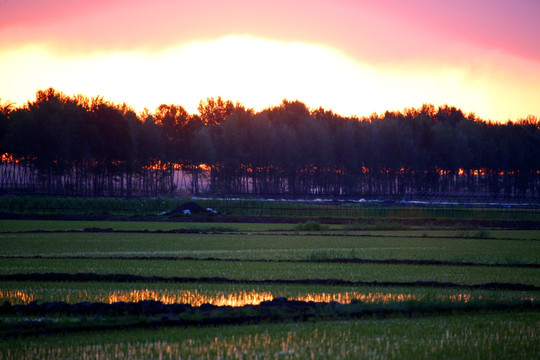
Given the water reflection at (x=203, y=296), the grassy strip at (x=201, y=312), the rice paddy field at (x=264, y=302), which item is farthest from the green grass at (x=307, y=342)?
the water reflection at (x=203, y=296)

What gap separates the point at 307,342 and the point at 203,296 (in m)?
6.44

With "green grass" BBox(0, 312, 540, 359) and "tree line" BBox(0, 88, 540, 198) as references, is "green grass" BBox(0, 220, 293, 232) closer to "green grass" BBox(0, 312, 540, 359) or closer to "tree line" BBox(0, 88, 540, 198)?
"tree line" BBox(0, 88, 540, 198)

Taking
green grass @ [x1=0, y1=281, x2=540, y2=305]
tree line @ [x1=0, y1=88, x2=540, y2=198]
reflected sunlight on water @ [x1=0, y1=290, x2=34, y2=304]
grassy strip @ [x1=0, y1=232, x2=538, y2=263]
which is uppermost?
tree line @ [x1=0, y1=88, x2=540, y2=198]

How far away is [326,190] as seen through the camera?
129250 mm

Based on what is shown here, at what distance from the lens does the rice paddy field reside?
1129 centimetres

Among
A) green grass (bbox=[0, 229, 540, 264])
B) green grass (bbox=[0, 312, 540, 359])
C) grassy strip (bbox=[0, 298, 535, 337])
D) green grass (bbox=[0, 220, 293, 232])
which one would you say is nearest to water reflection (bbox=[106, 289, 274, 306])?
grassy strip (bbox=[0, 298, 535, 337])

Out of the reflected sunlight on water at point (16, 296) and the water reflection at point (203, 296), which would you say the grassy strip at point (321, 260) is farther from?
the reflected sunlight on water at point (16, 296)

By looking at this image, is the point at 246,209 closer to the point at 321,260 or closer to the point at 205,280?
the point at 321,260

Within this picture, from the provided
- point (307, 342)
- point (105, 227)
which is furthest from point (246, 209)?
point (307, 342)

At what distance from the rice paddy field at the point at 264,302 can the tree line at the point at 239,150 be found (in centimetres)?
6057

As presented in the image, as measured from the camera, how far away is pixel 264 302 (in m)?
15.5

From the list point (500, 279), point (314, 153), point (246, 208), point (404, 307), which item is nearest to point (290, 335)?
point (404, 307)

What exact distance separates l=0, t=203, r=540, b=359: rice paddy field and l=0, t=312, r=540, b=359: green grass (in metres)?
0.03

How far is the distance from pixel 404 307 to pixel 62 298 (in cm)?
1035
